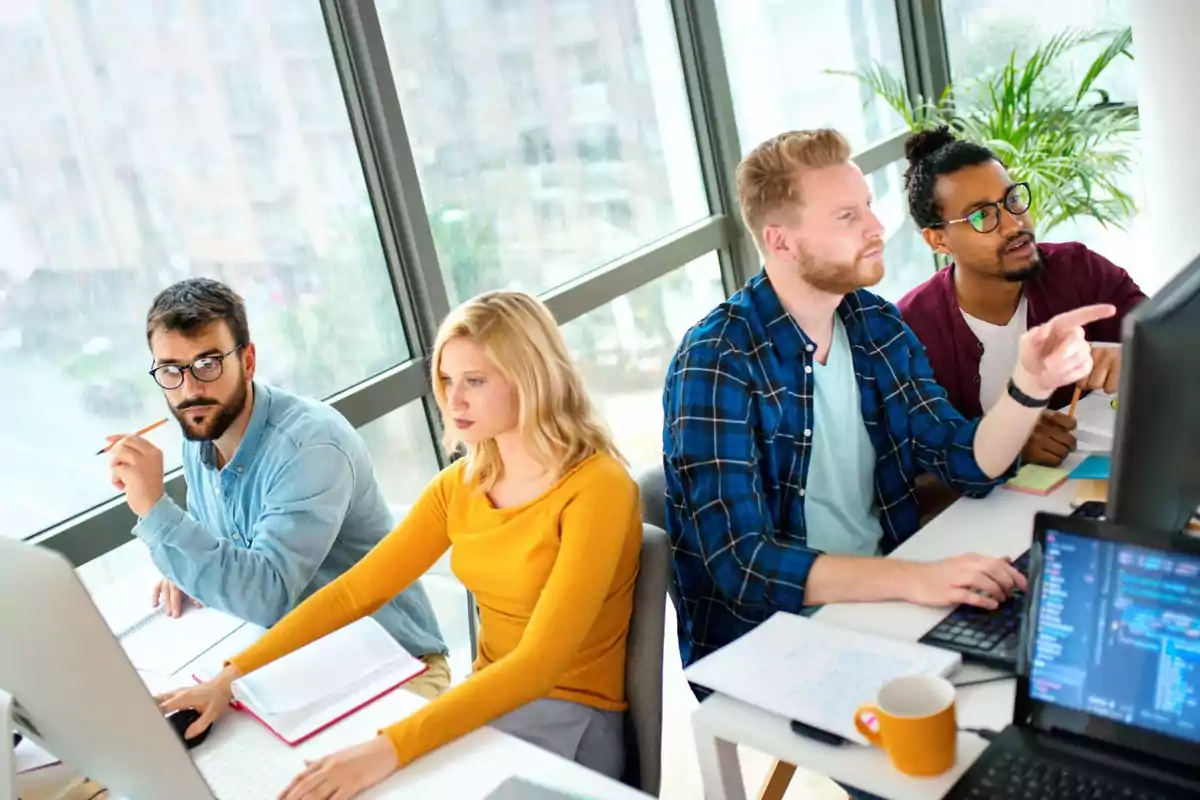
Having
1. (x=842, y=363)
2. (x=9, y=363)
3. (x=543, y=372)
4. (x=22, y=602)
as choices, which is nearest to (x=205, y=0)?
(x=9, y=363)

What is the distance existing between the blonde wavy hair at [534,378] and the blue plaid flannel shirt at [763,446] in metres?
0.15

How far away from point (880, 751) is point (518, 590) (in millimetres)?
701

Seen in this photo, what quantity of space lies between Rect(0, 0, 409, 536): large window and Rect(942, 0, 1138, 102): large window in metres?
3.11

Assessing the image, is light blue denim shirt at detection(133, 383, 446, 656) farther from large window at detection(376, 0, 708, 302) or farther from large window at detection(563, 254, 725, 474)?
large window at detection(563, 254, 725, 474)

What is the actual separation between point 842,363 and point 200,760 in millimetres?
1237

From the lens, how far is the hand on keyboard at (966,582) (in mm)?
1570

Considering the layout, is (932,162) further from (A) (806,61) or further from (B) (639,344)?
(A) (806,61)

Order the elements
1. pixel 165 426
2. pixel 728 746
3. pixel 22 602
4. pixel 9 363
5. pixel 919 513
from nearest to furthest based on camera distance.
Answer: pixel 22 602 → pixel 728 746 → pixel 919 513 → pixel 9 363 → pixel 165 426

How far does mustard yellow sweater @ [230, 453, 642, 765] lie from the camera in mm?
1635

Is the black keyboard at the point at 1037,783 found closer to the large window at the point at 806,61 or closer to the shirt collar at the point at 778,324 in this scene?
the shirt collar at the point at 778,324

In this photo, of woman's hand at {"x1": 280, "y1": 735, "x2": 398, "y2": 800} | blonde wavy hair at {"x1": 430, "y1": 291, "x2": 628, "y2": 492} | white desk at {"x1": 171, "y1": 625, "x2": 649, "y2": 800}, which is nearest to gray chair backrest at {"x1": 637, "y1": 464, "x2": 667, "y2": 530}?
blonde wavy hair at {"x1": 430, "y1": 291, "x2": 628, "y2": 492}

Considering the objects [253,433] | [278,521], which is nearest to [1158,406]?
[278,521]

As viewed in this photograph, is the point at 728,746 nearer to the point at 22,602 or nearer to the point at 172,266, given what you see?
the point at 22,602

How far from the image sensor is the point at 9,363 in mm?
Answer: 2363
